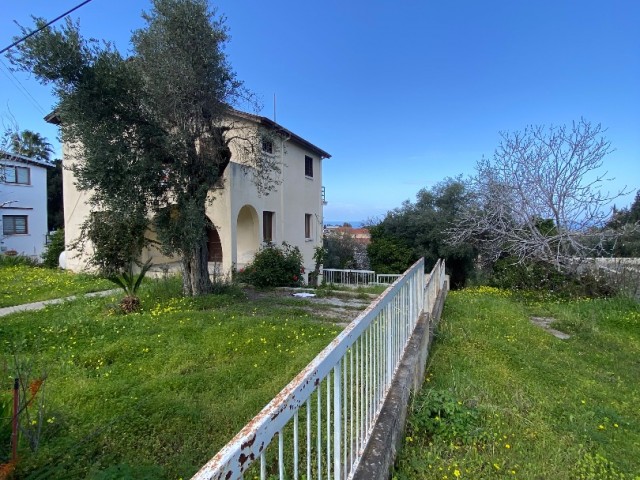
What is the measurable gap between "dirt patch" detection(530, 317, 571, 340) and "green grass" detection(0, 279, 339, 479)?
13.0 feet

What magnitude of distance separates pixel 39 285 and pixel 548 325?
1213cm

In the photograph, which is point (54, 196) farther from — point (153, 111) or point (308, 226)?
point (153, 111)

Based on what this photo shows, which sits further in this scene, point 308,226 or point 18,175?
point 18,175

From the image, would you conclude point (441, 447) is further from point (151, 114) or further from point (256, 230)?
point (256, 230)

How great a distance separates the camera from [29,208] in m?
→ 21.6

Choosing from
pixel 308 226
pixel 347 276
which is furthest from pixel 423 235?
pixel 308 226

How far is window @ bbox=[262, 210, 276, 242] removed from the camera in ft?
45.8

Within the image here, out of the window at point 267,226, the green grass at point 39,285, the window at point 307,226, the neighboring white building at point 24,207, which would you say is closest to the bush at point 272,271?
the window at point 267,226

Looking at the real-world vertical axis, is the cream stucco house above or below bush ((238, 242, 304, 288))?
above

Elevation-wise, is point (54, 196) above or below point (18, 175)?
below

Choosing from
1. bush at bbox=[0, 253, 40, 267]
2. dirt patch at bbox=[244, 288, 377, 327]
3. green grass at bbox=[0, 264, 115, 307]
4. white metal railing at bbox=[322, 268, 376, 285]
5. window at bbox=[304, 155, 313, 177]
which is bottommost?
white metal railing at bbox=[322, 268, 376, 285]

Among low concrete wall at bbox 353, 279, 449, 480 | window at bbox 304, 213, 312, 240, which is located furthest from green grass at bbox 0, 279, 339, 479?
window at bbox 304, 213, 312, 240

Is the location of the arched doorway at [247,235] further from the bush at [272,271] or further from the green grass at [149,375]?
the green grass at [149,375]

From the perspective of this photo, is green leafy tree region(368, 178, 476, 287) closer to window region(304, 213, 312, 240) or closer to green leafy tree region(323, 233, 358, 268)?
green leafy tree region(323, 233, 358, 268)
